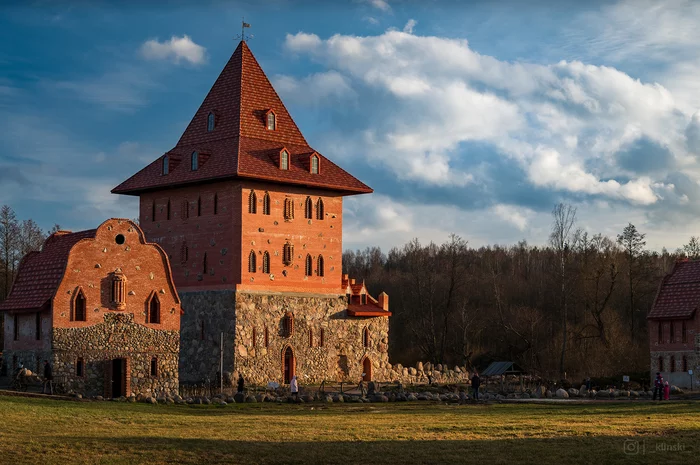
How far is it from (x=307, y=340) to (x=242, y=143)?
500 inches

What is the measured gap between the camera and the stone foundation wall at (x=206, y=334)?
62688mm

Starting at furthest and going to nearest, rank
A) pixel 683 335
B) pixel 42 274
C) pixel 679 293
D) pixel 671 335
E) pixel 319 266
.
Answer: pixel 679 293 < pixel 319 266 < pixel 671 335 < pixel 683 335 < pixel 42 274

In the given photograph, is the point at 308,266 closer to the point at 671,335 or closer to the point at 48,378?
the point at 671,335

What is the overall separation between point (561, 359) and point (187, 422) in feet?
156

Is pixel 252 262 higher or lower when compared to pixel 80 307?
higher

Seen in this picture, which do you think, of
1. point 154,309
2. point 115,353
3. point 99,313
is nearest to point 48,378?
point 115,353

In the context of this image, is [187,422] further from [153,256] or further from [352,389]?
[352,389]

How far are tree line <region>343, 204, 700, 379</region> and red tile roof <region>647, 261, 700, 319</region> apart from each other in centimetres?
743

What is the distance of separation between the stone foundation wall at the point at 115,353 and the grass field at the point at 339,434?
19.4 feet

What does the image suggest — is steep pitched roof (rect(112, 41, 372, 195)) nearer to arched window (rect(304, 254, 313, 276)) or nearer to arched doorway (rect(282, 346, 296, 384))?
arched window (rect(304, 254, 313, 276))

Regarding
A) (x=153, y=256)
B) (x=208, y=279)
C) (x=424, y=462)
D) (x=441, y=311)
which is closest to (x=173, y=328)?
(x=153, y=256)

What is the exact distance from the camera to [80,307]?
157 ft

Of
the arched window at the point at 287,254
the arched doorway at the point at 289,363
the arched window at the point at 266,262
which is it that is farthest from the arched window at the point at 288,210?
the arched doorway at the point at 289,363

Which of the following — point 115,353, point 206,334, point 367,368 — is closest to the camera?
point 115,353
